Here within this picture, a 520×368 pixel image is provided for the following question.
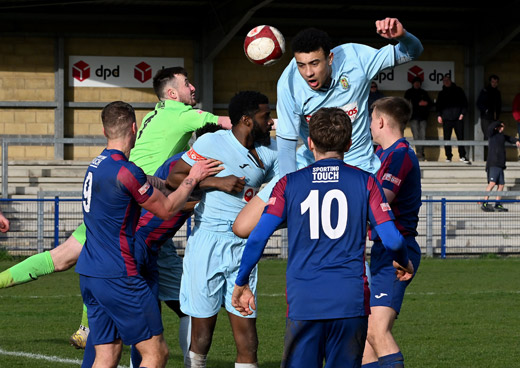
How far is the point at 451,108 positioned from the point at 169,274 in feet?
62.1

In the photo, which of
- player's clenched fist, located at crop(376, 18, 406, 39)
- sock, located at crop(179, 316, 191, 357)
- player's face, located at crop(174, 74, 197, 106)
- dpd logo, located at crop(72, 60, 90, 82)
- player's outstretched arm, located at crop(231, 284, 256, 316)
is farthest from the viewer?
dpd logo, located at crop(72, 60, 90, 82)

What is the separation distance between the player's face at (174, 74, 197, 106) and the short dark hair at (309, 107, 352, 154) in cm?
308

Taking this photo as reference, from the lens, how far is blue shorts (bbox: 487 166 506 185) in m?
20.9

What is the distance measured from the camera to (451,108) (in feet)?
82.3

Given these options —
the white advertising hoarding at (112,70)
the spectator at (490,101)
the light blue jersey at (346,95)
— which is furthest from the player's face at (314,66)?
the spectator at (490,101)

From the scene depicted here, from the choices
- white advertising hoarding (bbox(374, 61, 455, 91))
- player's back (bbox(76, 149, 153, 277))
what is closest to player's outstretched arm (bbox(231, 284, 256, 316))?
player's back (bbox(76, 149, 153, 277))

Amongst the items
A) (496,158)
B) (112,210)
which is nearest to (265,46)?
(112,210)

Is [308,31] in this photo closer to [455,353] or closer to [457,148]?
[455,353]

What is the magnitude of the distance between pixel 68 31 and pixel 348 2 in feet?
24.3

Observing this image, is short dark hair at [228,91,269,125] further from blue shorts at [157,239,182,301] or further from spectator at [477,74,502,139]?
spectator at [477,74,502,139]

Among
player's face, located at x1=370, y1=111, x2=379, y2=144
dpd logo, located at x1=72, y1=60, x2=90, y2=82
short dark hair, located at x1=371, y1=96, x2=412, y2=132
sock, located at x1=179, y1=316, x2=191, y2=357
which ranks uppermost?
dpd logo, located at x1=72, y1=60, x2=90, y2=82

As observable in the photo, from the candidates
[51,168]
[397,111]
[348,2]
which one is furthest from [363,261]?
[348,2]

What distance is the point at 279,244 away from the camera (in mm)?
17781

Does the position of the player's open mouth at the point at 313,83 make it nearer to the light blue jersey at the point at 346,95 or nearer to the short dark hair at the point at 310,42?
the light blue jersey at the point at 346,95
